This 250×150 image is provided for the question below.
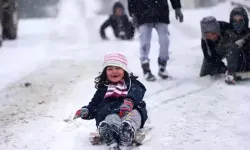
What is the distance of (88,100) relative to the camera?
5594 mm

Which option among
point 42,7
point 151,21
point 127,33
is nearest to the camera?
point 151,21

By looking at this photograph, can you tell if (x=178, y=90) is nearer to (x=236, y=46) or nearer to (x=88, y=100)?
(x=236, y=46)

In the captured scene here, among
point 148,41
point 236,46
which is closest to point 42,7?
point 148,41

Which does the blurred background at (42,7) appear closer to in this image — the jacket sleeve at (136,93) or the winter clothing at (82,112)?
the jacket sleeve at (136,93)

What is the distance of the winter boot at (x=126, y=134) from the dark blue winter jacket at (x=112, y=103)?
14.5 inches

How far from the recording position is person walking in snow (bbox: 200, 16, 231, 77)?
20.9ft

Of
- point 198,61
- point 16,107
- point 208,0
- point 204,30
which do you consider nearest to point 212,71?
point 204,30

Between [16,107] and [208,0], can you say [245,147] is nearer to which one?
[16,107]

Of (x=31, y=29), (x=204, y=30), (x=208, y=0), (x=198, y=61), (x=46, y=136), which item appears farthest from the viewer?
(x=208, y=0)

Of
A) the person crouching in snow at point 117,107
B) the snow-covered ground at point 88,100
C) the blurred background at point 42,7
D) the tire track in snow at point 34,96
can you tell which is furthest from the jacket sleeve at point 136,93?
the blurred background at point 42,7

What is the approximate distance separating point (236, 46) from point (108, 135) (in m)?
3.09

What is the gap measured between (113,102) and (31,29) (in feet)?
38.3

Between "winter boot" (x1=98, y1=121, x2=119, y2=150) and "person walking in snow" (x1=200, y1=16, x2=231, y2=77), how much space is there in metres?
3.12

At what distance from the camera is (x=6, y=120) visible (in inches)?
197
